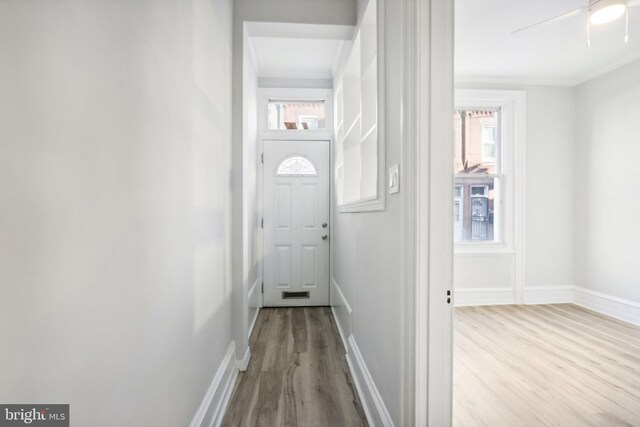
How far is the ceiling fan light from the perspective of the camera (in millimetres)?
1976

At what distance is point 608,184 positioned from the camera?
10.6 ft

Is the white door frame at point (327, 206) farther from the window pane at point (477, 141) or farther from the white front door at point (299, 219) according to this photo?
Result: the window pane at point (477, 141)

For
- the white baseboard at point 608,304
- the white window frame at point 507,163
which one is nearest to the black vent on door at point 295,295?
the white window frame at point 507,163

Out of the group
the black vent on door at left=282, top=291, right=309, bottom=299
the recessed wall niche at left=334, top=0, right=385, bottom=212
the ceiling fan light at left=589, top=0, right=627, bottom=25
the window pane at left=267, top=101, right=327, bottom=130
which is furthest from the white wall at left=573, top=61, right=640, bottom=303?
the black vent on door at left=282, top=291, right=309, bottom=299

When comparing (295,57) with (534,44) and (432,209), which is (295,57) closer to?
(534,44)

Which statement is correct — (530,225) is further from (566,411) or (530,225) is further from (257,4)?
(257,4)

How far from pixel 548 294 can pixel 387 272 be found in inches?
136

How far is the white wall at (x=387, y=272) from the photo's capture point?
1.19m

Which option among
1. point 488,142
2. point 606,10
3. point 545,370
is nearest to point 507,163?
point 488,142

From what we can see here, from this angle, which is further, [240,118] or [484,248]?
[484,248]

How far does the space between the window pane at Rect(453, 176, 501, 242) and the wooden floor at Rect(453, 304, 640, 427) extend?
3.19ft

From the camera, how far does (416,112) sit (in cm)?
103

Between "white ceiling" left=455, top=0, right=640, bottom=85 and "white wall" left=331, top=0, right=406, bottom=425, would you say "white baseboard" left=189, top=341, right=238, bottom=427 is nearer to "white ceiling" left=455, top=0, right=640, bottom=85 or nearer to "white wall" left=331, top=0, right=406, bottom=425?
"white wall" left=331, top=0, right=406, bottom=425

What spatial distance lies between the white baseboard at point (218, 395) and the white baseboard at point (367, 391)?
0.78 metres
